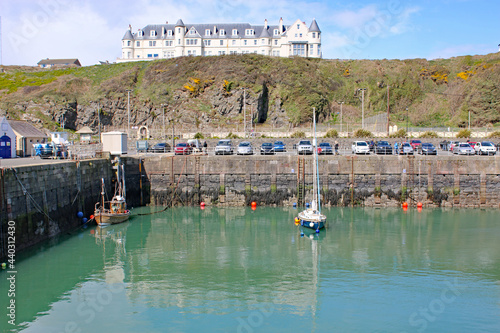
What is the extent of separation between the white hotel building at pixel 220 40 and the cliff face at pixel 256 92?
797cm

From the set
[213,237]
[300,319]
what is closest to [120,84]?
[213,237]

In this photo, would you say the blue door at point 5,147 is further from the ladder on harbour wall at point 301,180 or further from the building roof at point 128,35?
the building roof at point 128,35

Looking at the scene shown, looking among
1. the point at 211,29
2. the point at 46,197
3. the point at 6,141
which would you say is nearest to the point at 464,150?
the point at 46,197

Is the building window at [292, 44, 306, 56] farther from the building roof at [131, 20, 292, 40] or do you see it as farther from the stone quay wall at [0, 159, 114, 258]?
the stone quay wall at [0, 159, 114, 258]

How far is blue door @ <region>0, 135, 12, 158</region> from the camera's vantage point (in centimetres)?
3725

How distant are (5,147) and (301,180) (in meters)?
27.3

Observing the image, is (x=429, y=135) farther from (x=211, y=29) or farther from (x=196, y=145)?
(x=211, y=29)

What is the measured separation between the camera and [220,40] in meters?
99.2

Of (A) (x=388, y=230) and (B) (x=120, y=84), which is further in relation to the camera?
(B) (x=120, y=84)

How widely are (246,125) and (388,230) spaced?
138ft

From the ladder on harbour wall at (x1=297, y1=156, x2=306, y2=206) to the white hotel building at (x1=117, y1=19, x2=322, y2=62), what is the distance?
6370cm

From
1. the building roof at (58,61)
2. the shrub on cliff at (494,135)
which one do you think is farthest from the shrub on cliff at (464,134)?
the building roof at (58,61)

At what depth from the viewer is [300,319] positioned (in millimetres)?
16016

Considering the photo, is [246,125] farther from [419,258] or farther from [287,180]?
[419,258]
